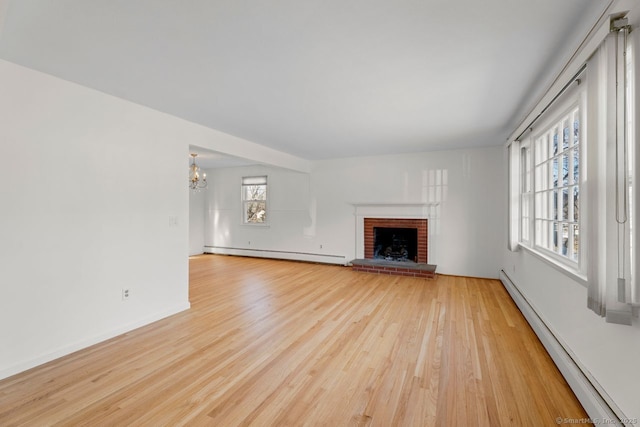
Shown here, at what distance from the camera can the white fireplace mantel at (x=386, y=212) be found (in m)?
5.75

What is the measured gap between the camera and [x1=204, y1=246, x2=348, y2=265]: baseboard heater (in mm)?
6632

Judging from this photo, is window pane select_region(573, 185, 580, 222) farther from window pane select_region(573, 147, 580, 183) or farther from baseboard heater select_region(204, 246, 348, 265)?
baseboard heater select_region(204, 246, 348, 265)

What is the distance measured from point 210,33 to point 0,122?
6.01 feet

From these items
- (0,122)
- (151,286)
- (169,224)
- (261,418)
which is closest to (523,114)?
(261,418)

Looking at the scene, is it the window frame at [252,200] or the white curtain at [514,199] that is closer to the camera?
the white curtain at [514,199]

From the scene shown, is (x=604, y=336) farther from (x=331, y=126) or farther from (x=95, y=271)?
(x=95, y=271)

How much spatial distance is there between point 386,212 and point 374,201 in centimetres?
35

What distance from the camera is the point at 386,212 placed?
6094 mm

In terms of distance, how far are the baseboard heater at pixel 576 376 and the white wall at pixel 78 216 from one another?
3833mm

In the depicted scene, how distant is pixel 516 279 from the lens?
409cm

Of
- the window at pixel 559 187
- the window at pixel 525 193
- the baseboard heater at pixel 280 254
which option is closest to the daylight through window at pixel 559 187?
the window at pixel 559 187

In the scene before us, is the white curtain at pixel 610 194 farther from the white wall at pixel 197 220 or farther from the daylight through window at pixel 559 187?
the white wall at pixel 197 220

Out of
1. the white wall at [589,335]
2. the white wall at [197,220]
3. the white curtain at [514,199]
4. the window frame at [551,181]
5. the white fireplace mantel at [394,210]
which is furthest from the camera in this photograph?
the white wall at [197,220]

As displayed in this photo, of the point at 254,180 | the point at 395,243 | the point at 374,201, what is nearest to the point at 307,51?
the point at 374,201
